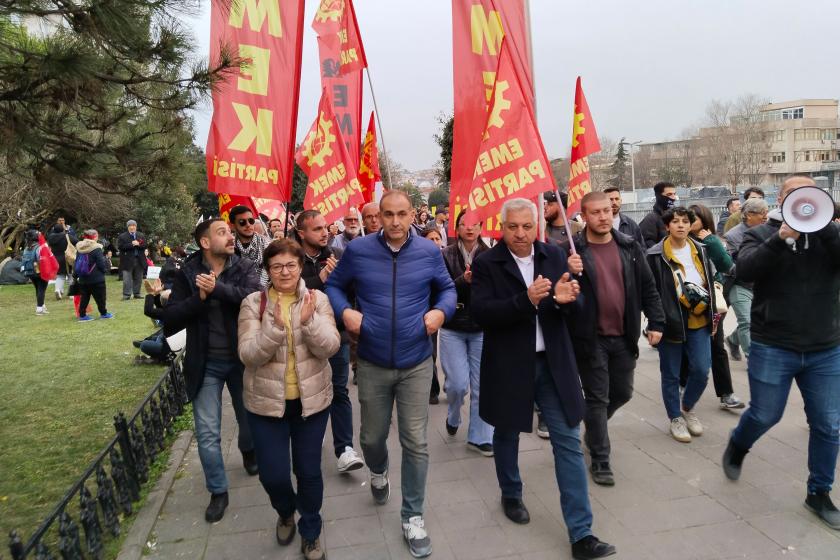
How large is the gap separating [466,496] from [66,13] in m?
3.83

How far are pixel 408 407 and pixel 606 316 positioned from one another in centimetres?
165

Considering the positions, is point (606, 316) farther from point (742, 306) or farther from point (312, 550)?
point (742, 306)

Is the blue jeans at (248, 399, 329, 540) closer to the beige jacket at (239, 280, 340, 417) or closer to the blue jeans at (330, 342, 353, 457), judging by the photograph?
the beige jacket at (239, 280, 340, 417)

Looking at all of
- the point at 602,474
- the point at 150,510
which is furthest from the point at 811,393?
the point at 150,510

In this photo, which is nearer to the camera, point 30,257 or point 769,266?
point 769,266

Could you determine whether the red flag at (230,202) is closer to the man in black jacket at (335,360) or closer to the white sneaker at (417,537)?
the man in black jacket at (335,360)

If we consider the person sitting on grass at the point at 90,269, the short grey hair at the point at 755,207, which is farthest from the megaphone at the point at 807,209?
the person sitting on grass at the point at 90,269

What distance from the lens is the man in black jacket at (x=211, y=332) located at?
393 centimetres

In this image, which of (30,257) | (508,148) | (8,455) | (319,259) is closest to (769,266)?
(508,148)

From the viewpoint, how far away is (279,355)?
132 inches

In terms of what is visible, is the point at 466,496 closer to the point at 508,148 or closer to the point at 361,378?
the point at 361,378

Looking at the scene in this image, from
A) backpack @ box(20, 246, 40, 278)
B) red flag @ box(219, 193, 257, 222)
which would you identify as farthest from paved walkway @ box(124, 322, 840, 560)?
backpack @ box(20, 246, 40, 278)

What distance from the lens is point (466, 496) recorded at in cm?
410

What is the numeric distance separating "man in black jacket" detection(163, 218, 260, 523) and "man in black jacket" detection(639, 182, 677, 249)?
14.6 feet
